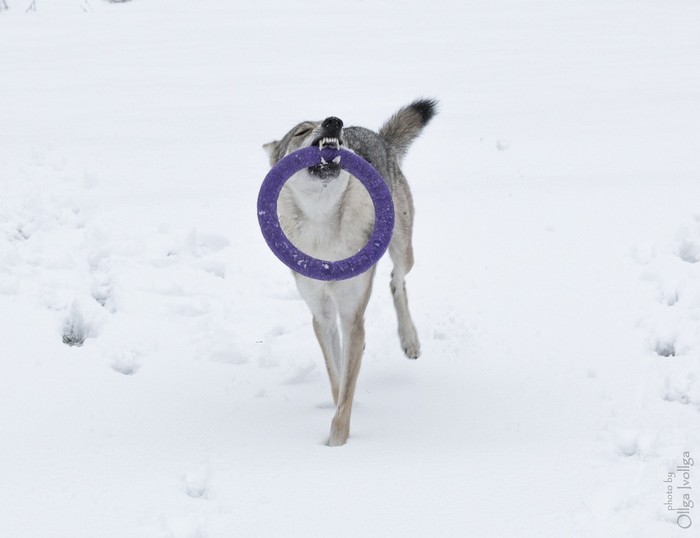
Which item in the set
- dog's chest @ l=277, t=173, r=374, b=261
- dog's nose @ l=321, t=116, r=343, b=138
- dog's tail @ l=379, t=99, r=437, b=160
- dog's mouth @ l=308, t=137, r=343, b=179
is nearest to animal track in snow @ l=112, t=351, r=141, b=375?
dog's chest @ l=277, t=173, r=374, b=261

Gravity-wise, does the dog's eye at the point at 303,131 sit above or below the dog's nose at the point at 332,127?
below

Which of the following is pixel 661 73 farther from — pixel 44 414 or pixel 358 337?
pixel 44 414

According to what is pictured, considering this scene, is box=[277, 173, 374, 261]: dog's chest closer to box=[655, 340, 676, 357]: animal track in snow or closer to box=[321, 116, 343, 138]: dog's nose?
box=[321, 116, 343, 138]: dog's nose

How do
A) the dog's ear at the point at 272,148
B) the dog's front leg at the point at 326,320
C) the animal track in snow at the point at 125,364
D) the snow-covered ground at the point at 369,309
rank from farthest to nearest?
the animal track in snow at the point at 125,364, the dog's ear at the point at 272,148, the dog's front leg at the point at 326,320, the snow-covered ground at the point at 369,309

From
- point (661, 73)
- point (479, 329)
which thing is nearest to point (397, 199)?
point (479, 329)

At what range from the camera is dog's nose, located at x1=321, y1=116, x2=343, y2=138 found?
14.3 ft

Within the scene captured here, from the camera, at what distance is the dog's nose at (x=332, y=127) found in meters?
Answer: 4.35

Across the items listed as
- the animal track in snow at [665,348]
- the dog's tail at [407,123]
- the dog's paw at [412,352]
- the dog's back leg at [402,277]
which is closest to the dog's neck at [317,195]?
the dog's back leg at [402,277]

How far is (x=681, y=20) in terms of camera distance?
15305 mm

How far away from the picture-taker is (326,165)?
14.6 feet

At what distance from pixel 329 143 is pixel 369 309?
2542 millimetres

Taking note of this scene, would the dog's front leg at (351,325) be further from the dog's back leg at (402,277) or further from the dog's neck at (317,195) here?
the dog's back leg at (402,277)

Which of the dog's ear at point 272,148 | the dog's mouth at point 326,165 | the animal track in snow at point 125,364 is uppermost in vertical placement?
the dog's mouth at point 326,165

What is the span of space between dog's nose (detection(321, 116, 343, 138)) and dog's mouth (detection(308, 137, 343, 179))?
1.2 inches
